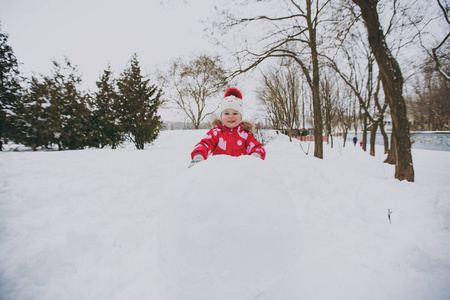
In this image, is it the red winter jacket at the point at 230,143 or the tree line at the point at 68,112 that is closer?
the red winter jacket at the point at 230,143

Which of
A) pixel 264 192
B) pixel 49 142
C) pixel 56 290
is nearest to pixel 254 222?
pixel 264 192

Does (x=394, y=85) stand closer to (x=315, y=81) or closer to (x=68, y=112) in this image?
(x=315, y=81)

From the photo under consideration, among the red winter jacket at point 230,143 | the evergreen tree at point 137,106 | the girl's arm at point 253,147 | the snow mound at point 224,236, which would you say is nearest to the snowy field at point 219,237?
the snow mound at point 224,236

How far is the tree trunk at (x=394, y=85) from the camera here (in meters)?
4.27

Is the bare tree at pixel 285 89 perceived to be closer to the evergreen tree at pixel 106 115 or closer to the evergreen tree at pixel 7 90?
the evergreen tree at pixel 106 115

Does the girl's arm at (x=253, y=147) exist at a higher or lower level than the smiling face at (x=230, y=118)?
lower

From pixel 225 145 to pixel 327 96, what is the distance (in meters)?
18.0

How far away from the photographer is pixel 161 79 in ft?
78.3

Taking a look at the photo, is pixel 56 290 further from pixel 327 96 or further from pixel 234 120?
pixel 327 96

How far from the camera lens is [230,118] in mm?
2500

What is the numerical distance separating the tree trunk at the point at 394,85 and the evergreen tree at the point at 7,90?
13531mm

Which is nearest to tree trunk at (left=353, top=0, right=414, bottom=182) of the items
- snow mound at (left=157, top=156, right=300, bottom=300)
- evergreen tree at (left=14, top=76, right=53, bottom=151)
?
snow mound at (left=157, top=156, right=300, bottom=300)

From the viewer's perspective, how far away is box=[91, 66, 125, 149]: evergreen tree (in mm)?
9117

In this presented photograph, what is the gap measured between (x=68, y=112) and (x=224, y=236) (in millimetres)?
10636
